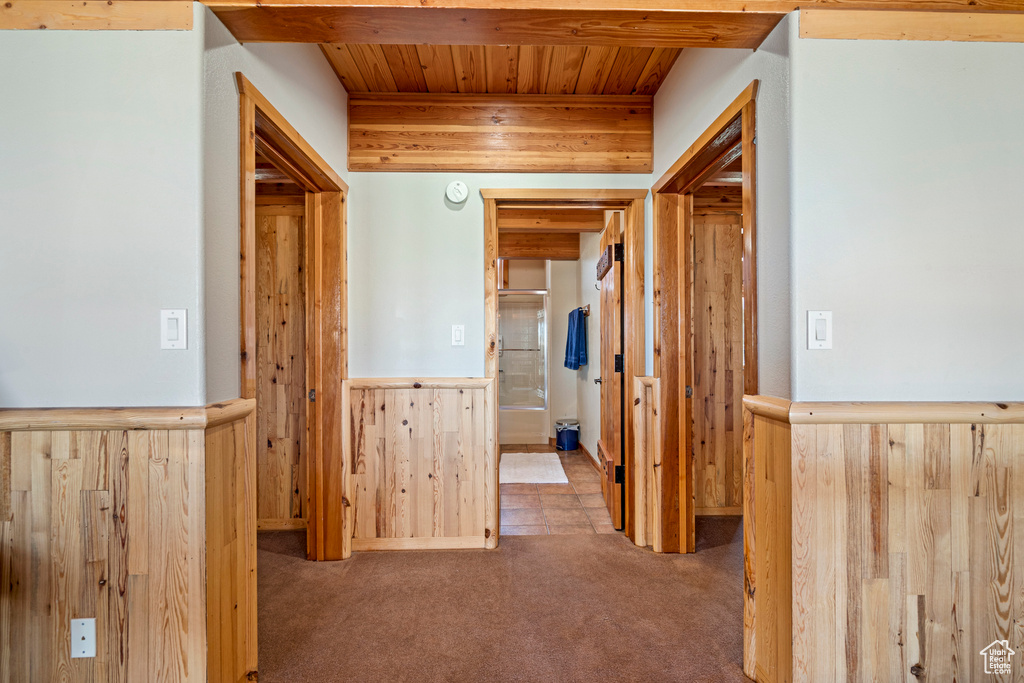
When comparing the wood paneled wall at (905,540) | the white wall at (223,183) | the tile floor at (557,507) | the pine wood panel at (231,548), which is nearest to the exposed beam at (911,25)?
the wood paneled wall at (905,540)

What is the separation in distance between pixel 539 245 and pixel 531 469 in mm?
2342

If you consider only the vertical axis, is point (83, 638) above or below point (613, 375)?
below

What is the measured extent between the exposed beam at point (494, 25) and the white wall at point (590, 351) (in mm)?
2681

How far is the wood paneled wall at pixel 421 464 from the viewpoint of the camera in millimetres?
2529

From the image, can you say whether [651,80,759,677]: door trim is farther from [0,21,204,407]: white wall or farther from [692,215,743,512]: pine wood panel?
[0,21,204,407]: white wall

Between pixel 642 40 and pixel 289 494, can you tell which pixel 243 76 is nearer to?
pixel 642 40

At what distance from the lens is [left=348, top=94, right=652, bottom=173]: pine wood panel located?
258 cm

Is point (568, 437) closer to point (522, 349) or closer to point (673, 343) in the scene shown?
point (522, 349)

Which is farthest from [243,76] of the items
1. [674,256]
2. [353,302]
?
[674,256]

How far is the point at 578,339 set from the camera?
4.93 m

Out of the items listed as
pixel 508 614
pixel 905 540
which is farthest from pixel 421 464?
pixel 905 540

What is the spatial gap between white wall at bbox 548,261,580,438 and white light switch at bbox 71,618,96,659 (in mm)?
4424

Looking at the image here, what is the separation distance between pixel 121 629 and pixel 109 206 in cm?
116

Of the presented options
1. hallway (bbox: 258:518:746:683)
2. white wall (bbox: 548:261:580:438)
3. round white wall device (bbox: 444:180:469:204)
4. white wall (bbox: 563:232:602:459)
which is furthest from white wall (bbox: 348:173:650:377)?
white wall (bbox: 548:261:580:438)
